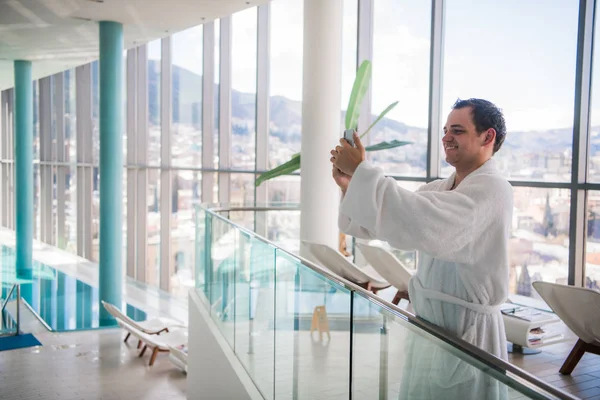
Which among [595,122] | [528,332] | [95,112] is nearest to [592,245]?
[595,122]

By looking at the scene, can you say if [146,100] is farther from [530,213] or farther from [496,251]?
[496,251]

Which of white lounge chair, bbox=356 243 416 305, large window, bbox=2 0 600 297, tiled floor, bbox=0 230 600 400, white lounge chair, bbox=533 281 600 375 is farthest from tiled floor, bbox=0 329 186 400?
white lounge chair, bbox=533 281 600 375

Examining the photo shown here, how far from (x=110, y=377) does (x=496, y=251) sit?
337 inches

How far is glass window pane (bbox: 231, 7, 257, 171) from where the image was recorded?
1148 cm

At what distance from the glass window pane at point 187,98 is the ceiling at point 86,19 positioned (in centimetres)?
104

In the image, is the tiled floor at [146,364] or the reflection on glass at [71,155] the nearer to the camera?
the tiled floor at [146,364]

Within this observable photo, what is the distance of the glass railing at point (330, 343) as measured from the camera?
5.20ft

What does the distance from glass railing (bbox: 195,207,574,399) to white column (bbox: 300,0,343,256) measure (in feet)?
4.12

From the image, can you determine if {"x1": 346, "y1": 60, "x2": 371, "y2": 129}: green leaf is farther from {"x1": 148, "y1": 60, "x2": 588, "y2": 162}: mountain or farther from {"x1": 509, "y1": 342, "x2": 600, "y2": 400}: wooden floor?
{"x1": 509, "y1": 342, "x2": 600, "y2": 400}: wooden floor

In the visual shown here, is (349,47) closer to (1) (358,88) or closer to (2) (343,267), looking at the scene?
(1) (358,88)

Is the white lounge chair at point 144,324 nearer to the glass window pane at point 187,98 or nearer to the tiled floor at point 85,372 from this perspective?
the tiled floor at point 85,372

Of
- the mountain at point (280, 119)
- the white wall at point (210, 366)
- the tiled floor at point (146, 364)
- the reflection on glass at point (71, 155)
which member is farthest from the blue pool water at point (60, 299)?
the white wall at point (210, 366)

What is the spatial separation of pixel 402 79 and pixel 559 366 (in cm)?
488

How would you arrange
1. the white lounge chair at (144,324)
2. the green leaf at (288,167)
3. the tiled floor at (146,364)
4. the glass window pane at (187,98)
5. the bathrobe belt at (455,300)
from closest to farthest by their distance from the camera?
the bathrobe belt at (455,300) → the tiled floor at (146,364) → the green leaf at (288,167) → the white lounge chair at (144,324) → the glass window pane at (187,98)
